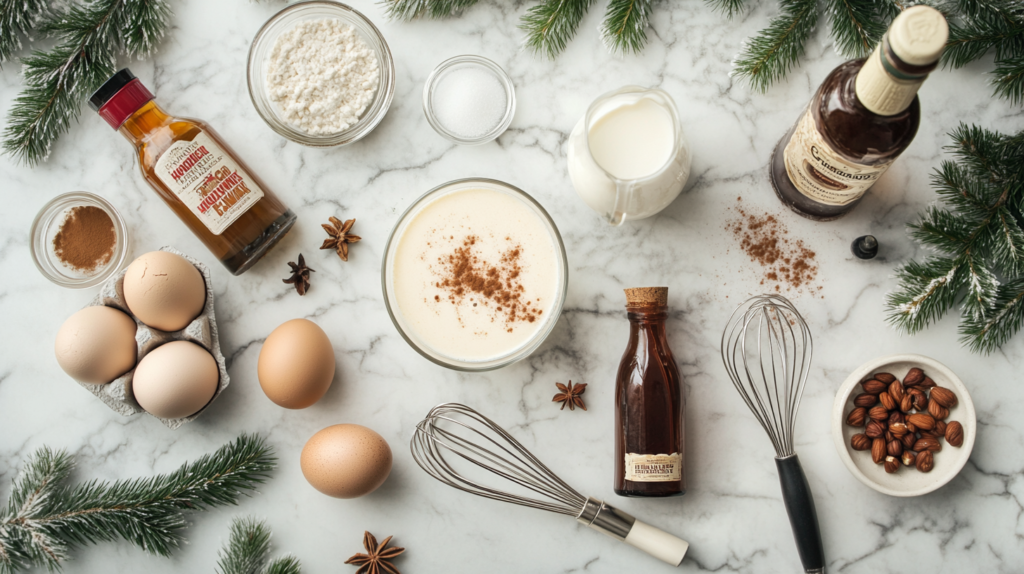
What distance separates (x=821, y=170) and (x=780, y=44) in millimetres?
322

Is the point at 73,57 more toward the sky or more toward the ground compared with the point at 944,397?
more toward the sky

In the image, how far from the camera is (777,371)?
119 cm

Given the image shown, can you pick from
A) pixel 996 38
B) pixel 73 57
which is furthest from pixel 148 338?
pixel 996 38

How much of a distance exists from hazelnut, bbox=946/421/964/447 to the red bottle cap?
1.54 metres

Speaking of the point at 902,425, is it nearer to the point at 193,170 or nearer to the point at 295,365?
the point at 295,365

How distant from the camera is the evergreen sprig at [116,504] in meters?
1.15

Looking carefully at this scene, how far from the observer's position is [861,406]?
1122mm

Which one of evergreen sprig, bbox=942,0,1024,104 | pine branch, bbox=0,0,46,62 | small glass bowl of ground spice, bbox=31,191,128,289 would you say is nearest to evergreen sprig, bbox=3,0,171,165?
pine branch, bbox=0,0,46,62

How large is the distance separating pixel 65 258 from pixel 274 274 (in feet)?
1.32

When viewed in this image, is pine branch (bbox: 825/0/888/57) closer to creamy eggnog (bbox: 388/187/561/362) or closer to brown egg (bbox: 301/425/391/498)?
creamy eggnog (bbox: 388/187/561/362)

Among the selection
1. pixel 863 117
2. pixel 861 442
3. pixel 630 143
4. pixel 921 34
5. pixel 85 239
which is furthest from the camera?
pixel 85 239

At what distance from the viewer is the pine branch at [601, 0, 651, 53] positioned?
3.76ft

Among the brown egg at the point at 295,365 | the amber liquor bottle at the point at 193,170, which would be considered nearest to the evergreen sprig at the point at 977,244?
the brown egg at the point at 295,365

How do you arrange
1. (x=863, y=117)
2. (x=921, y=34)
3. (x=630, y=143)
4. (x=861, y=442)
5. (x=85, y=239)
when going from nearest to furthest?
(x=921, y=34) → (x=863, y=117) → (x=630, y=143) → (x=861, y=442) → (x=85, y=239)
